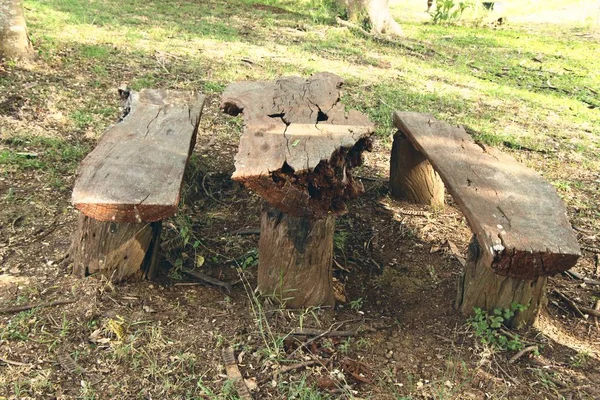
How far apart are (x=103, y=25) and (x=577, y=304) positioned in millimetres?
6556

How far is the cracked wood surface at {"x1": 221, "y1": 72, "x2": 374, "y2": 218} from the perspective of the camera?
8.33 ft

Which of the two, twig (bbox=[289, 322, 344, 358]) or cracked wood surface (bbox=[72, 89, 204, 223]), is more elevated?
cracked wood surface (bbox=[72, 89, 204, 223])

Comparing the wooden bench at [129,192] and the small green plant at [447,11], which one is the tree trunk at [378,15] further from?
the wooden bench at [129,192]

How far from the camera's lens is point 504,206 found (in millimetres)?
2811

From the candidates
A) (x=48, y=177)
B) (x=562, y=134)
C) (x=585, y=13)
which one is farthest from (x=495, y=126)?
(x=585, y=13)

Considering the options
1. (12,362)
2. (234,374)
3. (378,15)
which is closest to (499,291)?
(234,374)

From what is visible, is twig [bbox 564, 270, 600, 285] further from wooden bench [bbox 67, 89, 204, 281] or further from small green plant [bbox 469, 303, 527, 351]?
wooden bench [bbox 67, 89, 204, 281]

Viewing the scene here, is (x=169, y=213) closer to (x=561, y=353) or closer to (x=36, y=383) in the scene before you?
(x=36, y=383)

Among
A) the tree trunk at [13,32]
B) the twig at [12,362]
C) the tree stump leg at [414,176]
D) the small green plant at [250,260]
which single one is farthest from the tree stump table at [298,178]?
the tree trunk at [13,32]

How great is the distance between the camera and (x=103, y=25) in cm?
774

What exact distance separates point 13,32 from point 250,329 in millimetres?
4187

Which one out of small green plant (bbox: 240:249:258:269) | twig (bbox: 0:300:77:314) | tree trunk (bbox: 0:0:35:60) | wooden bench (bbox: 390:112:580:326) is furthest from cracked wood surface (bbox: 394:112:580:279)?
tree trunk (bbox: 0:0:35:60)

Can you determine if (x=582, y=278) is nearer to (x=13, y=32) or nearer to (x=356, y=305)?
(x=356, y=305)

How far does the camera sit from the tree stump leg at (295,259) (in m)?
A: 2.88
